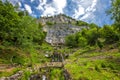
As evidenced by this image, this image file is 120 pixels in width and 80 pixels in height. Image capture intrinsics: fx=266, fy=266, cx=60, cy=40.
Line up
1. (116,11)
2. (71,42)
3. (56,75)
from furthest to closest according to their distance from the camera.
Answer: (71,42)
(116,11)
(56,75)

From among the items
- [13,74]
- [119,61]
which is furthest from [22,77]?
[119,61]

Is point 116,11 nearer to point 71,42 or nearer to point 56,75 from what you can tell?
point 56,75

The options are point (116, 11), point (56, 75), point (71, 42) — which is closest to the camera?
point (56, 75)

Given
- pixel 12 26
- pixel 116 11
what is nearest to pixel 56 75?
pixel 12 26

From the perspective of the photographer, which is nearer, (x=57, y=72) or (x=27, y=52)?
(x=57, y=72)

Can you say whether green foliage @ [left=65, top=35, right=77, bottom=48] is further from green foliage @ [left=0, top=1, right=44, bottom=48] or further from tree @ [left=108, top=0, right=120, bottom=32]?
tree @ [left=108, top=0, right=120, bottom=32]

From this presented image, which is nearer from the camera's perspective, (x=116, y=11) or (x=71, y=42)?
(x=116, y=11)

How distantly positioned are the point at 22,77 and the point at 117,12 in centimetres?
3142

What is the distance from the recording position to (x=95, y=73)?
163ft

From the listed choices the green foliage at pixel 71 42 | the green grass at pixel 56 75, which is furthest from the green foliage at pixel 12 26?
the green foliage at pixel 71 42

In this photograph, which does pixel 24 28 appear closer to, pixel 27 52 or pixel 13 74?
pixel 27 52

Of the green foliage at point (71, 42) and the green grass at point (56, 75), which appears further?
the green foliage at point (71, 42)

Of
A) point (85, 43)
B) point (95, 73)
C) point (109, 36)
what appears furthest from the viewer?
point (85, 43)

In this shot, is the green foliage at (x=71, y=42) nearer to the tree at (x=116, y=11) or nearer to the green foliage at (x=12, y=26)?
the green foliage at (x=12, y=26)
